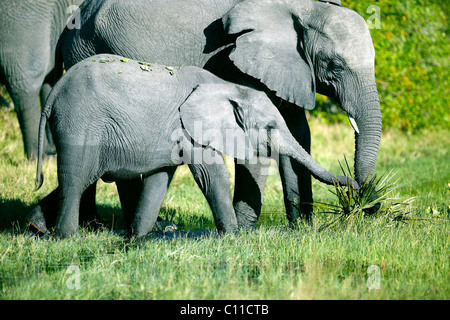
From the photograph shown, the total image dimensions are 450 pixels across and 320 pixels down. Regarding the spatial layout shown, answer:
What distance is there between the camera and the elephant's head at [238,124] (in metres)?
5.64

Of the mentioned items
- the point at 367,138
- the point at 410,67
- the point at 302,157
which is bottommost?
the point at 302,157

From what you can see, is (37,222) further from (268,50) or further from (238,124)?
(268,50)

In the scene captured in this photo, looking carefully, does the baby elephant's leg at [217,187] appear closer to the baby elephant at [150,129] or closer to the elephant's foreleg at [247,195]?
the baby elephant at [150,129]

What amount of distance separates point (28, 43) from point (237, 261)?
4.55m

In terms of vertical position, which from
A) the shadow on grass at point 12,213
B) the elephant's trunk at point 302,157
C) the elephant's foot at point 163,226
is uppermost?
the elephant's trunk at point 302,157

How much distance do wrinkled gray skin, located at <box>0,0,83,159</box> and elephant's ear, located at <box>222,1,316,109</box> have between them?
307 cm

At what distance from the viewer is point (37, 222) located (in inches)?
245

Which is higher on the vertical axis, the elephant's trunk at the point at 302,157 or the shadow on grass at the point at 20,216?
the elephant's trunk at the point at 302,157

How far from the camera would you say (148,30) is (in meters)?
6.30

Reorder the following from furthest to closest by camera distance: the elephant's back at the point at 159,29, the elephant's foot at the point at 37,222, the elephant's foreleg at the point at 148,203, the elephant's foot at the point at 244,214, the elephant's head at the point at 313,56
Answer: the elephant's foot at the point at 244,214, the elephant's back at the point at 159,29, the elephant's foot at the point at 37,222, the elephant's head at the point at 313,56, the elephant's foreleg at the point at 148,203

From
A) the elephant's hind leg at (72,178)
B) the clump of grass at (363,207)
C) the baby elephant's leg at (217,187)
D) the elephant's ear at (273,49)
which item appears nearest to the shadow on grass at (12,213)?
the elephant's hind leg at (72,178)

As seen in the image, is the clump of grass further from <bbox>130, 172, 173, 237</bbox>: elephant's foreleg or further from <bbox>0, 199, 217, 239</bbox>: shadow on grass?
<bbox>130, 172, 173, 237</bbox>: elephant's foreleg

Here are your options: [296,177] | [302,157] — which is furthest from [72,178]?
[296,177]

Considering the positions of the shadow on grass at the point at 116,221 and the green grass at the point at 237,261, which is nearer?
the green grass at the point at 237,261
